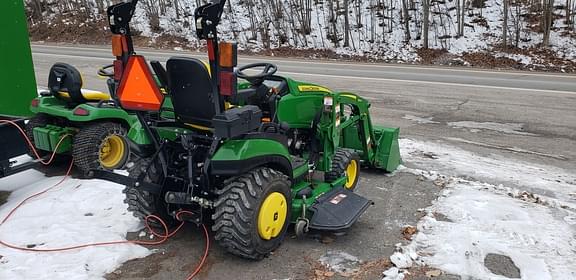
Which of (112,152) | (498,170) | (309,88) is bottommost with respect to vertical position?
(498,170)

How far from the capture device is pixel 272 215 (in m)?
3.74

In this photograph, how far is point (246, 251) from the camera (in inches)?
143

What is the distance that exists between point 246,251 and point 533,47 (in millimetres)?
18350

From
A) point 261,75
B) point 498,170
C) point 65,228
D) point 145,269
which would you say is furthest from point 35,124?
point 498,170

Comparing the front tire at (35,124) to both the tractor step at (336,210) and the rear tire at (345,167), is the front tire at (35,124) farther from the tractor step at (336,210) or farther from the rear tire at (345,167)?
the tractor step at (336,210)

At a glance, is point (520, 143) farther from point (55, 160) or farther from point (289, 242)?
point (55, 160)

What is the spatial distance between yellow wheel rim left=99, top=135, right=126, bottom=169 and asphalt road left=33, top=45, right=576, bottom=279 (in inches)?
78.2

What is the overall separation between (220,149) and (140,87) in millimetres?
730

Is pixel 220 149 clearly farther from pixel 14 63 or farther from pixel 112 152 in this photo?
pixel 14 63

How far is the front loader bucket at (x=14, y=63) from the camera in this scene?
5.66 metres

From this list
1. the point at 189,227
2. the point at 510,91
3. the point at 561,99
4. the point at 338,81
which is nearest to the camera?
the point at 189,227

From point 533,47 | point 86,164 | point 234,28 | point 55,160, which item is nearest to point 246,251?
point 86,164

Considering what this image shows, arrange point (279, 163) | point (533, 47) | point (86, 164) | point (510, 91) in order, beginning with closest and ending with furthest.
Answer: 1. point (279, 163)
2. point (86, 164)
3. point (510, 91)
4. point (533, 47)

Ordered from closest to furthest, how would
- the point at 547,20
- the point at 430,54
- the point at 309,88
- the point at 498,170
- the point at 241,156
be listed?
the point at 241,156
the point at 309,88
the point at 498,170
the point at 547,20
the point at 430,54
